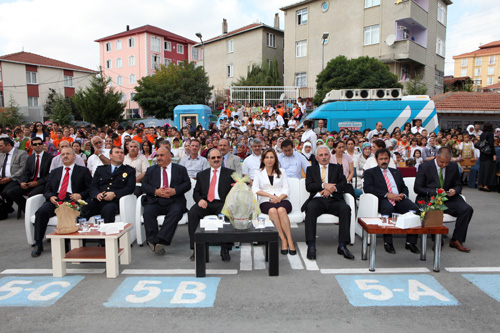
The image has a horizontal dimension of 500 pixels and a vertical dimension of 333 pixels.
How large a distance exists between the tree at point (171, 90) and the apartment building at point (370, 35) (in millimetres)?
7616

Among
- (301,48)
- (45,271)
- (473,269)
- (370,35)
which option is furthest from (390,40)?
(45,271)

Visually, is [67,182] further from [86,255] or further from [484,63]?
[484,63]

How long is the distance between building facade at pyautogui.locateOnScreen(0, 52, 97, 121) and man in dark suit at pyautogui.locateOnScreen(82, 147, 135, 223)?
31.4 m

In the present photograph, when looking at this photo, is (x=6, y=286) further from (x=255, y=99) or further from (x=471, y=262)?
(x=255, y=99)

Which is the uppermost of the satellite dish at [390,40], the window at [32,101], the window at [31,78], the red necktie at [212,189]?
the satellite dish at [390,40]

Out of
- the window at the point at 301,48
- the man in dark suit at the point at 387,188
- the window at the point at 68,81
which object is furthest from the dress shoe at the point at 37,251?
the window at the point at 68,81

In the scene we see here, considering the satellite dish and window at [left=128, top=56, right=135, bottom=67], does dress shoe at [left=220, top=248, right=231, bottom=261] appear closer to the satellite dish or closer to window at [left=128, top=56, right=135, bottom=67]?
the satellite dish

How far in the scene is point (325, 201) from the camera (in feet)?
18.9

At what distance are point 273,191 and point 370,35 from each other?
23.6 meters

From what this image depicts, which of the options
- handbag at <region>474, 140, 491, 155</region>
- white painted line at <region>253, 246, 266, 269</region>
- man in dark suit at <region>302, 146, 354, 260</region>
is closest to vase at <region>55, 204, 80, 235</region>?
white painted line at <region>253, 246, 266, 269</region>

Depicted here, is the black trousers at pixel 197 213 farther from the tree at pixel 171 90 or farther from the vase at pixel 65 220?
the tree at pixel 171 90

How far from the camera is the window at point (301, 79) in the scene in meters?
29.8

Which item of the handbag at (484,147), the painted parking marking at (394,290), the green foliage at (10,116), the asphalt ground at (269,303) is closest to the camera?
the asphalt ground at (269,303)

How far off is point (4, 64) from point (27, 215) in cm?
3830
